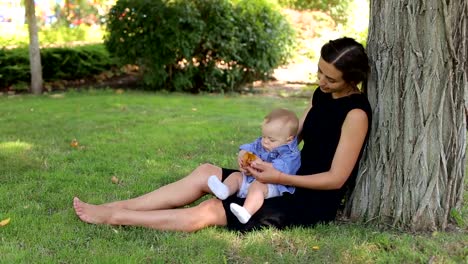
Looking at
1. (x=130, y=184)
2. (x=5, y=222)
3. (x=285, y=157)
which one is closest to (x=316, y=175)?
(x=285, y=157)

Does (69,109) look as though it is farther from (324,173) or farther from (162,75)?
(324,173)

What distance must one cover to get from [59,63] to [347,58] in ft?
30.0

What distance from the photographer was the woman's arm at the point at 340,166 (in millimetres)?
3281

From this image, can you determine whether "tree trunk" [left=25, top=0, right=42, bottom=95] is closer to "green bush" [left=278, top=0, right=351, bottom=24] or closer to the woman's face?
the woman's face

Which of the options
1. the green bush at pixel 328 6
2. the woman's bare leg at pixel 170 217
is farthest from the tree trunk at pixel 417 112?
the green bush at pixel 328 6

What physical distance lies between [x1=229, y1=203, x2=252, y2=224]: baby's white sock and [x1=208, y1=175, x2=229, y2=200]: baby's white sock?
0.20 meters

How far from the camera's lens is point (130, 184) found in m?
4.55

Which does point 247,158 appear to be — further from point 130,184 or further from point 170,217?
point 130,184

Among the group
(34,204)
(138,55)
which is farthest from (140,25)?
(34,204)

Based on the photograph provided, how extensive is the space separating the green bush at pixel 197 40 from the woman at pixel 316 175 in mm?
6695

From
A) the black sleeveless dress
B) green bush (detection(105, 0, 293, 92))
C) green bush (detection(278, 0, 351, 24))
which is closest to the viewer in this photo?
the black sleeveless dress

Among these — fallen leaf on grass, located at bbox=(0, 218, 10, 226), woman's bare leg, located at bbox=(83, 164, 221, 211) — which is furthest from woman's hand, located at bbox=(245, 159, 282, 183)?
fallen leaf on grass, located at bbox=(0, 218, 10, 226)

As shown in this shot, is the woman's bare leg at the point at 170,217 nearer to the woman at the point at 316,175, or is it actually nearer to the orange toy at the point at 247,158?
the woman at the point at 316,175

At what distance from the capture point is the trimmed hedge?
10758 mm
